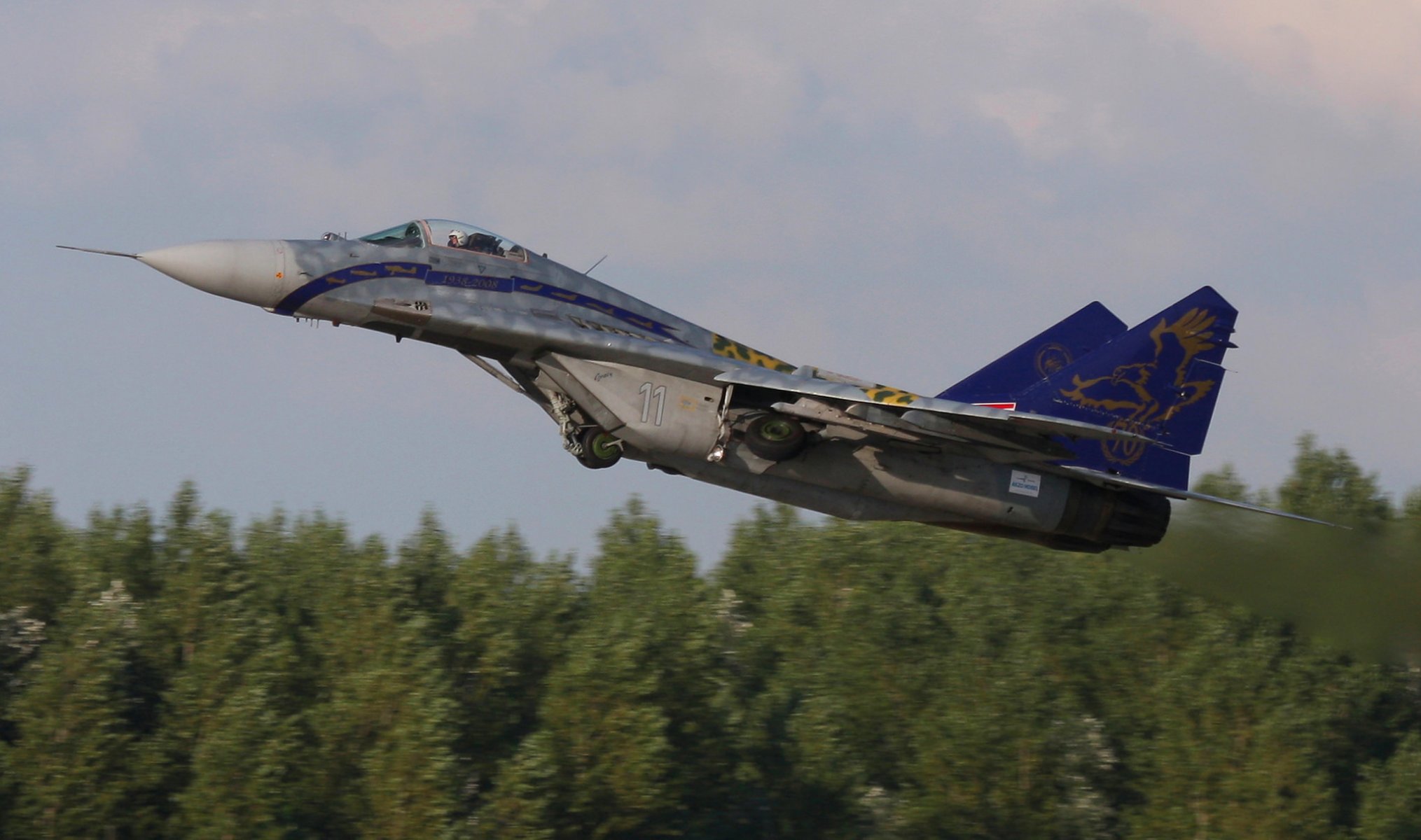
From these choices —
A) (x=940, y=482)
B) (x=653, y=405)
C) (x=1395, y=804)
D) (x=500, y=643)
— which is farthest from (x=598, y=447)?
(x=1395, y=804)

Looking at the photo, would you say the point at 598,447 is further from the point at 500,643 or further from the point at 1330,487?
the point at 1330,487

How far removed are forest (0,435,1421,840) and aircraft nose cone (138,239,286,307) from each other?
14911 mm

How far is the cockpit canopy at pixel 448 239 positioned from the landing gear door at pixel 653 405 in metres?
1.32

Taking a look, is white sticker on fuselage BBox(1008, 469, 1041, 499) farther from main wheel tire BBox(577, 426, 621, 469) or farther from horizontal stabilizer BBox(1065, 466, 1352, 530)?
main wheel tire BBox(577, 426, 621, 469)

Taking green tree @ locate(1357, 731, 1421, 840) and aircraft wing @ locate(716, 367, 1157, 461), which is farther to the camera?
green tree @ locate(1357, 731, 1421, 840)

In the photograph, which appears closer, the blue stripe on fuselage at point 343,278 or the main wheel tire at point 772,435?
the blue stripe on fuselage at point 343,278

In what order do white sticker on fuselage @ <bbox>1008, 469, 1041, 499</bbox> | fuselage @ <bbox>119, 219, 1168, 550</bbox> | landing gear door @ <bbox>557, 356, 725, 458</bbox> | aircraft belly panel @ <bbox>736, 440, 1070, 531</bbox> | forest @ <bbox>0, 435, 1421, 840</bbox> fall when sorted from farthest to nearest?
1. forest @ <bbox>0, 435, 1421, 840</bbox>
2. white sticker on fuselage @ <bbox>1008, 469, 1041, 499</bbox>
3. aircraft belly panel @ <bbox>736, 440, 1070, 531</bbox>
4. landing gear door @ <bbox>557, 356, 725, 458</bbox>
5. fuselage @ <bbox>119, 219, 1168, 550</bbox>

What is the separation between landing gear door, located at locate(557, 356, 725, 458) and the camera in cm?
1673

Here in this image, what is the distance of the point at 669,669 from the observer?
37.0m

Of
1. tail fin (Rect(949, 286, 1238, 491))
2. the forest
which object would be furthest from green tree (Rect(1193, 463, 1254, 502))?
tail fin (Rect(949, 286, 1238, 491))

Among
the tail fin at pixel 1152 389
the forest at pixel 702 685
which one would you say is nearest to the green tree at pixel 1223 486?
the forest at pixel 702 685

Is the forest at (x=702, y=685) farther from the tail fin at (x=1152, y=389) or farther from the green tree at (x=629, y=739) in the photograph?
the tail fin at (x=1152, y=389)

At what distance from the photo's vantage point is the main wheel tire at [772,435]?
1675 centimetres

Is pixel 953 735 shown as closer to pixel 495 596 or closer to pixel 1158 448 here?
pixel 495 596
